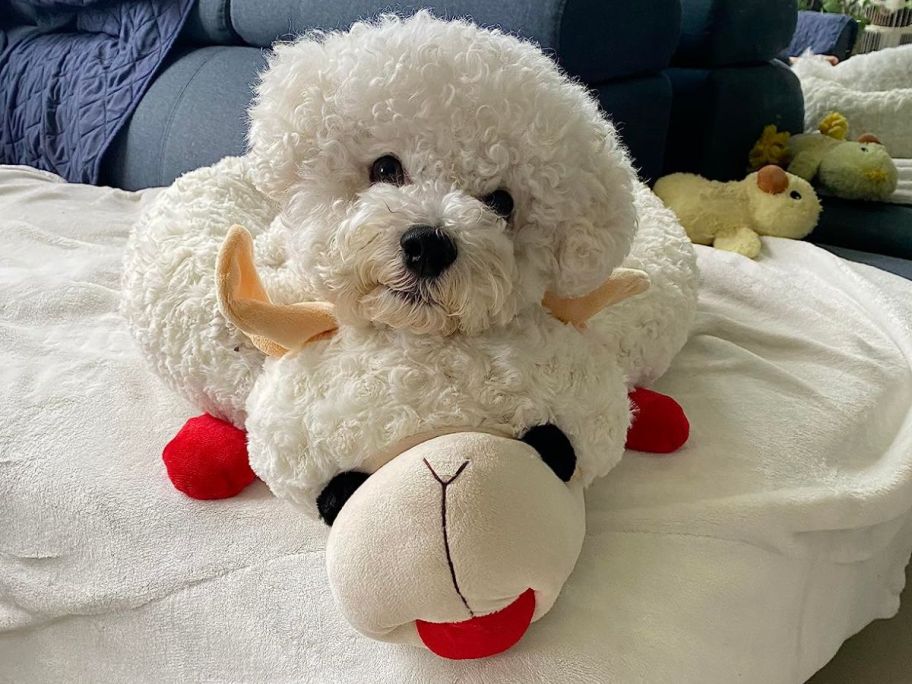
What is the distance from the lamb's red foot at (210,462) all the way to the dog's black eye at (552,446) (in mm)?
292

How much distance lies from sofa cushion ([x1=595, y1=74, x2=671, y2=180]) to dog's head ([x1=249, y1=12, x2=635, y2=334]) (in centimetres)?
62

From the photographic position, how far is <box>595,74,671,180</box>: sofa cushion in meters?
1.18

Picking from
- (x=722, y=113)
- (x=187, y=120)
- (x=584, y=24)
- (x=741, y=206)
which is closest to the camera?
(x=584, y=24)

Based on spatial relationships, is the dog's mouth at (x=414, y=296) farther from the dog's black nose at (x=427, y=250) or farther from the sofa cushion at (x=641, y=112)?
the sofa cushion at (x=641, y=112)

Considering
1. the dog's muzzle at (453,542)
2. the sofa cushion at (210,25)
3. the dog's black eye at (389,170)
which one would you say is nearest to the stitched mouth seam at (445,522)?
the dog's muzzle at (453,542)

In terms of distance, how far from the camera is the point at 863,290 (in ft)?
3.59

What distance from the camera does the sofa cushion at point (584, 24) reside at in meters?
1.05

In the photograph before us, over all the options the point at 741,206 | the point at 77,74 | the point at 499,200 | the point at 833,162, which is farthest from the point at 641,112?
the point at 77,74

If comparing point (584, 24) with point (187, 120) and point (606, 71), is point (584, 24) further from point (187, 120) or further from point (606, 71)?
point (187, 120)

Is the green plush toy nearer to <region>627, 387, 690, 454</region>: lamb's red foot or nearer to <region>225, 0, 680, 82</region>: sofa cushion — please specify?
<region>225, 0, 680, 82</region>: sofa cushion

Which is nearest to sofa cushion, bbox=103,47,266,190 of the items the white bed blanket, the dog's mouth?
the white bed blanket

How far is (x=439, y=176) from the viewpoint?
1.85 ft

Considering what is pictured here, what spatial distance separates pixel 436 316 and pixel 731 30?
1.14 meters

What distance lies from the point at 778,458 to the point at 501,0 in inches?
28.2
